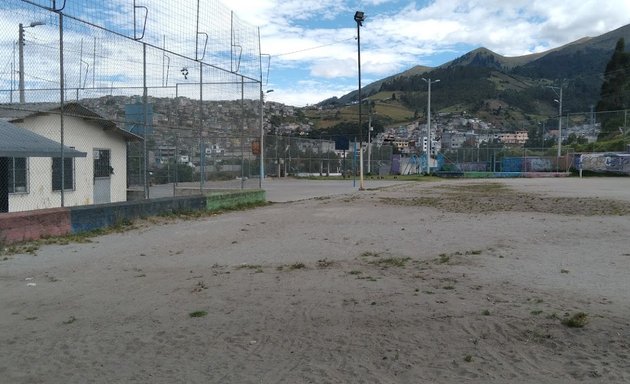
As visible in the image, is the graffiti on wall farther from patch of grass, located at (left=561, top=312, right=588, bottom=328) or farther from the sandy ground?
patch of grass, located at (left=561, top=312, right=588, bottom=328)

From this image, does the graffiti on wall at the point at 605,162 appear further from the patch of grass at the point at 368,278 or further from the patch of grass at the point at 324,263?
the patch of grass at the point at 368,278

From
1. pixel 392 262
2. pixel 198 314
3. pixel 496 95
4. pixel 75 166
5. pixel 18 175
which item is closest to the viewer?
pixel 198 314

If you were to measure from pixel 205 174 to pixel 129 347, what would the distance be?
15.0 m

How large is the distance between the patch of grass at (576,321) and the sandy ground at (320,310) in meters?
0.06

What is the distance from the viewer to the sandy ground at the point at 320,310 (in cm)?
441

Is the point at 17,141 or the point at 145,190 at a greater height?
the point at 17,141

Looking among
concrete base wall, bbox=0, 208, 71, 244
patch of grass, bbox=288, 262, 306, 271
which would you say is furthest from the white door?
patch of grass, bbox=288, 262, 306, 271

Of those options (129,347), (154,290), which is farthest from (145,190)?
(129,347)

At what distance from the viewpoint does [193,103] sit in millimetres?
18734

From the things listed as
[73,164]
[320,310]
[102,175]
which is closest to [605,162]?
[102,175]

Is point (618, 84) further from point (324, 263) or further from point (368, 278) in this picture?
point (368, 278)

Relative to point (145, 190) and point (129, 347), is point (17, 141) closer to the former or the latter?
point (145, 190)

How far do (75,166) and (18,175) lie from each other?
200 centimetres

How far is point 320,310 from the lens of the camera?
6.01 meters
